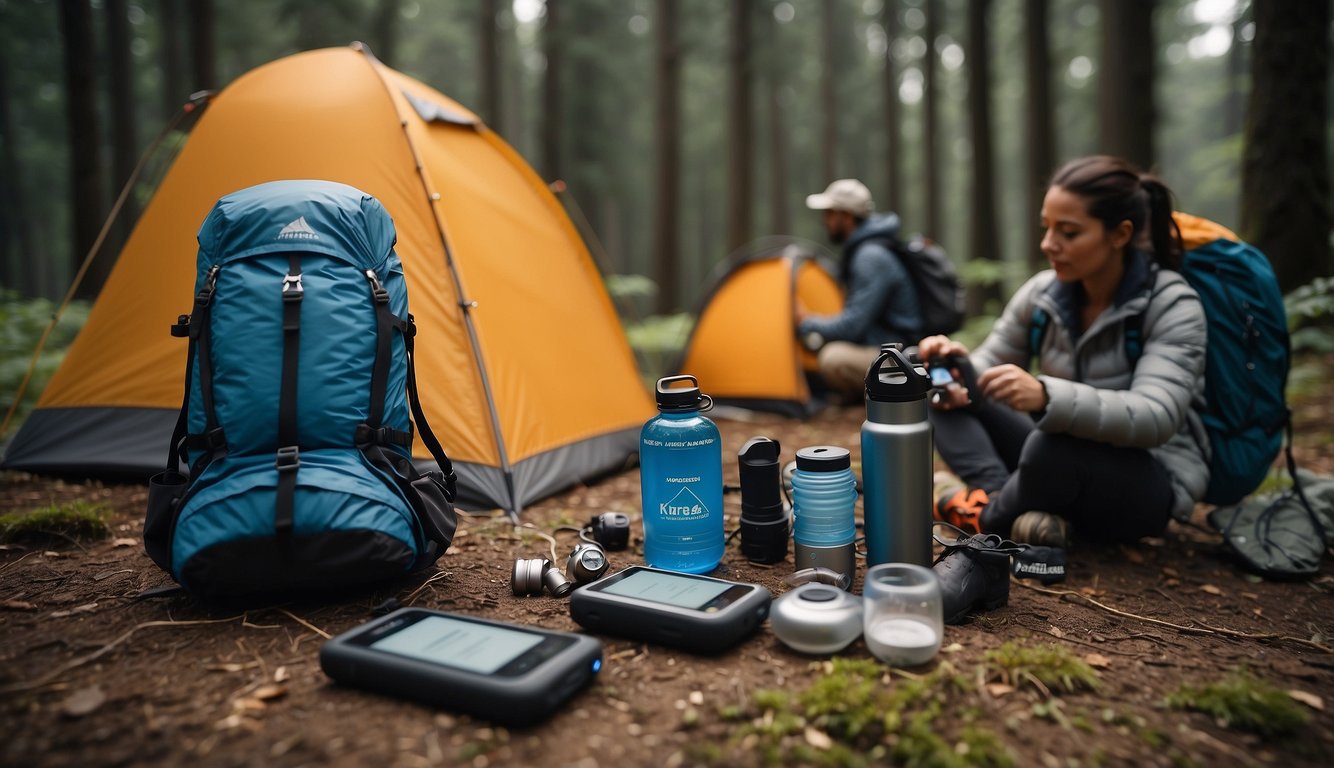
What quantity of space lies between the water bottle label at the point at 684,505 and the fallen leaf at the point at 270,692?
1326mm

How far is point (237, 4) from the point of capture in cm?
1648

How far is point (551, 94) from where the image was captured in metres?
13.5

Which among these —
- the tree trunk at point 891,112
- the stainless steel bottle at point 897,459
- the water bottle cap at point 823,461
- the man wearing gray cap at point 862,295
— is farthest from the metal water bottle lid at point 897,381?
the tree trunk at point 891,112

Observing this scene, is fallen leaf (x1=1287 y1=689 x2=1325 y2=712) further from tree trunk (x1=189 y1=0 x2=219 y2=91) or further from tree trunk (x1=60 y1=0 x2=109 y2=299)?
tree trunk (x1=189 y1=0 x2=219 y2=91)

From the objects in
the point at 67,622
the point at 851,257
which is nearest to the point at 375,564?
the point at 67,622

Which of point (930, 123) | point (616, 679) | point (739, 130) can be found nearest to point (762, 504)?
point (616, 679)

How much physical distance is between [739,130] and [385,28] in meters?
8.20

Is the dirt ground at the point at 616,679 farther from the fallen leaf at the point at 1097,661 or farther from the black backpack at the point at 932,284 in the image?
the black backpack at the point at 932,284

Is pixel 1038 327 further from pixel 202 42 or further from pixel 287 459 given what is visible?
pixel 202 42

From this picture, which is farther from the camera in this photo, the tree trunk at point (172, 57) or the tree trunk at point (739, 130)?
the tree trunk at point (172, 57)

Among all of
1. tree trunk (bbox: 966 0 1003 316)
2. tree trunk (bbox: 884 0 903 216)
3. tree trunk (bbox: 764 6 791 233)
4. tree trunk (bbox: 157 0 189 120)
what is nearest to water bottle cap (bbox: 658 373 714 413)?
tree trunk (bbox: 966 0 1003 316)

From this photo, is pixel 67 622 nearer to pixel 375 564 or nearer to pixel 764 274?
pixel 375 564

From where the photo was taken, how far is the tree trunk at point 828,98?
828 inches

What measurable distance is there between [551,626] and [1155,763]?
5.34 feet
